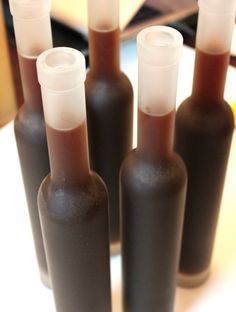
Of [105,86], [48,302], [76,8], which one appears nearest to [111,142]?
[105,86]

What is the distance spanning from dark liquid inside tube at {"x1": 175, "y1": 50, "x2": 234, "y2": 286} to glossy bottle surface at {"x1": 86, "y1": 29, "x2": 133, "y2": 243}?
0.05 meters

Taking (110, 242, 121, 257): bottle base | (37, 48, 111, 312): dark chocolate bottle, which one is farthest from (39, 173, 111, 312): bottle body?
(110, 242, 121, 257): bottle base

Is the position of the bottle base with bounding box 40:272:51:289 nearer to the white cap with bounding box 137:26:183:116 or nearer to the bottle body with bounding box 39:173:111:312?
the bottle body with bounding box 39:173:111:312

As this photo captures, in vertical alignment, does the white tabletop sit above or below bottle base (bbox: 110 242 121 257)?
below

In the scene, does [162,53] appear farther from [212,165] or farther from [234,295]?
[234,295]

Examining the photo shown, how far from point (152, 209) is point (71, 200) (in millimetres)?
59

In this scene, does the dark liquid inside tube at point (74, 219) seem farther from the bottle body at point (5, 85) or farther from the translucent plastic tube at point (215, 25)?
the bottle body at point (5, 85)

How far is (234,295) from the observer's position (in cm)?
50

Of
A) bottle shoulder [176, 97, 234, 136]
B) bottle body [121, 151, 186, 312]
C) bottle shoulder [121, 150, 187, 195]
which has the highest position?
bottle shoulder [176, 97, 234, 136]

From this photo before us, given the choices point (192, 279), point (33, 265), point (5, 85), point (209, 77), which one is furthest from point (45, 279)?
point (5, 85)

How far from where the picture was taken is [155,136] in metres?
0.37

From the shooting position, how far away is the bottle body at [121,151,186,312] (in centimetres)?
39

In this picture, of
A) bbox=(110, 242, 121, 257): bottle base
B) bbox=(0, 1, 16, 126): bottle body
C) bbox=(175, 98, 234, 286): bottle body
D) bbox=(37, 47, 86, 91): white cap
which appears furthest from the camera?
bbox=(0, 1, 16, 126): bottle body

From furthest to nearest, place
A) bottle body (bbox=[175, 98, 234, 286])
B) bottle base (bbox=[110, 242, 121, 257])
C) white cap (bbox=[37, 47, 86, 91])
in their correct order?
1. bottle base (bbox=[110, 242, 121, 257])
2. bottle body (bbox=[175, 98, 234, 286])
3. white cap (bbox=[37, 47, 86, 91])
